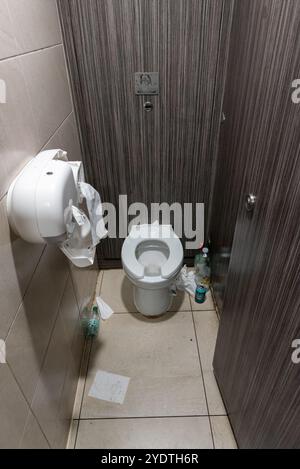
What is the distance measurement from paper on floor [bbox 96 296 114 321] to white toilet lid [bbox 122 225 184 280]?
0.36 m

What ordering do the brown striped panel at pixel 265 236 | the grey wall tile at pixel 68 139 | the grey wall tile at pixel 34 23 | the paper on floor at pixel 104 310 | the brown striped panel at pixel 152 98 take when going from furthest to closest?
the paper on floor at pixel 104 310, the brown striped panel at pixel 152 98, the grey wall tile at pixel 68 139, the grey wall tile at pixel 34 23, the brown striped panel at pixel 265 236

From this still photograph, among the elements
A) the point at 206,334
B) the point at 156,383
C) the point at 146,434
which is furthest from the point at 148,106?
the point at 146,434

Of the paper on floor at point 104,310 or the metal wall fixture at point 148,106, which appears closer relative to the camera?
the metal wall fixture at point 148,106

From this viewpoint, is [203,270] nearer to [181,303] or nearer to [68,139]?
[181,303]

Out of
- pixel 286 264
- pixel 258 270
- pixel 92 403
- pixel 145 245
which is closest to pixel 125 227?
pixel 145 245

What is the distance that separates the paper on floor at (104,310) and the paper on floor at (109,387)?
325 millimetres

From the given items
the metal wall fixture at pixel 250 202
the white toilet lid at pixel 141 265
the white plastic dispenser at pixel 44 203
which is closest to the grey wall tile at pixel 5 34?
the white plastic dispenser at pixel 44 203

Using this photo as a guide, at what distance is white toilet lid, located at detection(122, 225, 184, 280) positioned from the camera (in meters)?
1.42

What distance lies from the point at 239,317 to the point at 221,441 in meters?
0.55

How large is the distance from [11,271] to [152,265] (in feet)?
3.19

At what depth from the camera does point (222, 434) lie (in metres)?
1.15

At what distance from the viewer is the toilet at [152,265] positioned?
142cm

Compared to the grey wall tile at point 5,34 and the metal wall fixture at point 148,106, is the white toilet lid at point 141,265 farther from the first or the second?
the grey wall tile at point 5,34

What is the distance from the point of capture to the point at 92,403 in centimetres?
127
